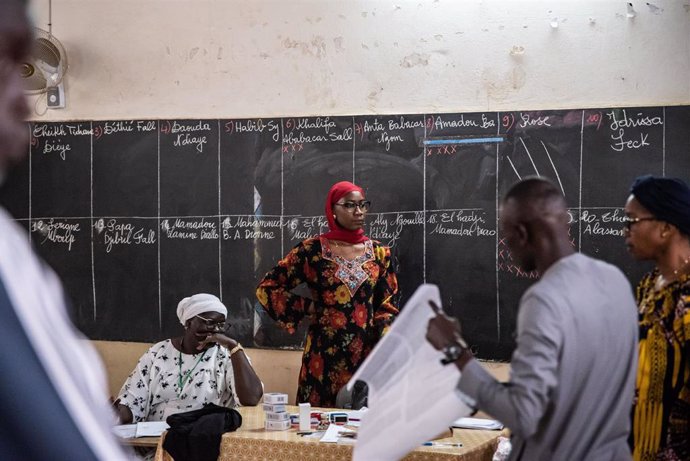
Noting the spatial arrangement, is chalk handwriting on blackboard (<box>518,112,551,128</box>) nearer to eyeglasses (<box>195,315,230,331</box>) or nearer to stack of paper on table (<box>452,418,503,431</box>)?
stack of paper on table (<box>452,418,503,431</box>)

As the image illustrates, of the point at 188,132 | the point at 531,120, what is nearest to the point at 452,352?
the point at 531,120

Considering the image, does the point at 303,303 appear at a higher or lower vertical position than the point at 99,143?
lower

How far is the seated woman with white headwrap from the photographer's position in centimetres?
426

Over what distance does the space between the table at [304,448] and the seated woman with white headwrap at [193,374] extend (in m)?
0.58

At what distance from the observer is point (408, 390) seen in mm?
2326

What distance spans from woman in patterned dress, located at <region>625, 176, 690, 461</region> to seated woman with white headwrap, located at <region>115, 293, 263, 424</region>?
6.66ft

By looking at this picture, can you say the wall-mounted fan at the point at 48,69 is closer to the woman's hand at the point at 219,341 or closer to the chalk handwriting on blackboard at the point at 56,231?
the chalk handwriting on blackboard at the point at 56,231

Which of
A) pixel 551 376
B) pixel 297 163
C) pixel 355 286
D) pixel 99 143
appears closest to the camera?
pixel 551 376

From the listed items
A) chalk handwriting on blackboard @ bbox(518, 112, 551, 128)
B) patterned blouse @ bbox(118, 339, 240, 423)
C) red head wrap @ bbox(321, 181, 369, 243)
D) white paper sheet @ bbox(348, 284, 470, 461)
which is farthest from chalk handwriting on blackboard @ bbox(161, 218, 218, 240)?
white paper sheet @ bbox(348, 284, 470, 461)

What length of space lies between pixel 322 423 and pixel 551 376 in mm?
1910

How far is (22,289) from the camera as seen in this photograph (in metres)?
0.64

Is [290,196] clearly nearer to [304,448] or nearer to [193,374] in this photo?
[193,374]

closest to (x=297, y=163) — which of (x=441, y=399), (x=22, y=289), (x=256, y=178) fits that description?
(x=256, y=178)

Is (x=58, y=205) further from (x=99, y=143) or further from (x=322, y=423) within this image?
(x=322, y=423)
